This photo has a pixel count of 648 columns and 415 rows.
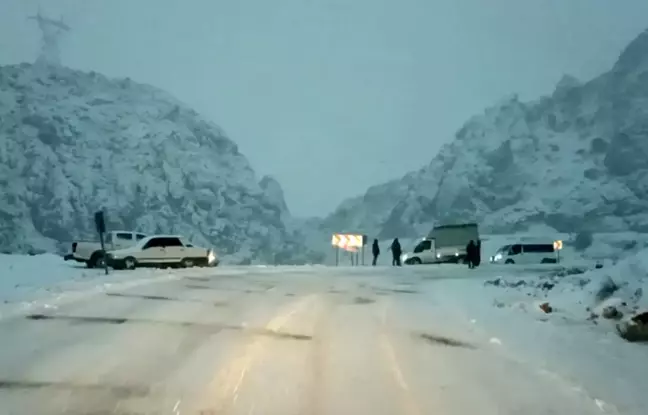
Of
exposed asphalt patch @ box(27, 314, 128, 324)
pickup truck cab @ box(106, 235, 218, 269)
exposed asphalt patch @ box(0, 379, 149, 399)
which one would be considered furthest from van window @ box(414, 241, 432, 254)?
exposed asphalt patch @ box(0, 379, 149, 399)

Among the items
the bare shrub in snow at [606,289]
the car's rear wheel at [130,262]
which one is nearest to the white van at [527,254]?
the car's rear wheel at [130,262]

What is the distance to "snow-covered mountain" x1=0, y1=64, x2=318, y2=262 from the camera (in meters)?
76.0

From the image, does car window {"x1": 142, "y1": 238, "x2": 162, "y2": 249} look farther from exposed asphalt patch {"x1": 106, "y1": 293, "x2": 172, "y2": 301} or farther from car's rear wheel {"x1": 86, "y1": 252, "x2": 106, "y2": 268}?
exposed asphalt patch {"x1": 106, "y1": 293, "x2": 172, "y2": 301}

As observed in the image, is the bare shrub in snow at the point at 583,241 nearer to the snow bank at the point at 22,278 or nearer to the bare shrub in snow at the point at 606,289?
the snow bank at the point at 22,278

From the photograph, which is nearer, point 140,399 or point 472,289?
point 140,399

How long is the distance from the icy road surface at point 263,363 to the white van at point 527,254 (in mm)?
38555

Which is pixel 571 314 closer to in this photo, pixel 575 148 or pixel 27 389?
pixel 27 389

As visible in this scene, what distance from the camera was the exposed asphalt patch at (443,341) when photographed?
37.8ft

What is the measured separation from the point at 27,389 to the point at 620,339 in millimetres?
9108

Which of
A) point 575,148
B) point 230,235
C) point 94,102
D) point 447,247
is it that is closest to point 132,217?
point 230,235

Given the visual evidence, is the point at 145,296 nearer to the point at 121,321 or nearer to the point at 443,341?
the point at 121,321

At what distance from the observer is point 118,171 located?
8288cm

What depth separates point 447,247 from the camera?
50.9 m

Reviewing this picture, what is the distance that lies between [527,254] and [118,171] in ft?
160
